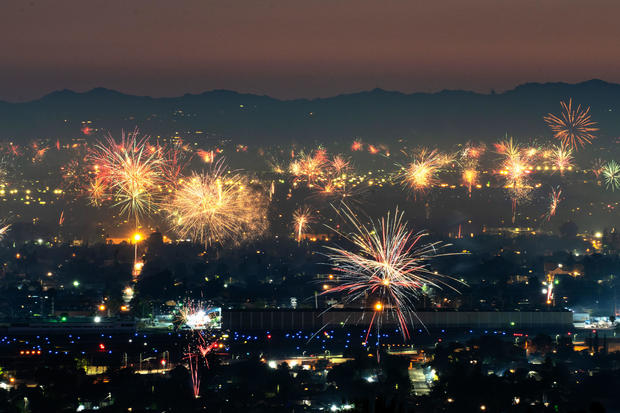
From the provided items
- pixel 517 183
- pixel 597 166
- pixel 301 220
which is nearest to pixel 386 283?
pixel 301 220

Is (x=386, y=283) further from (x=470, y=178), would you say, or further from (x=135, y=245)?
(x=470, y=178)

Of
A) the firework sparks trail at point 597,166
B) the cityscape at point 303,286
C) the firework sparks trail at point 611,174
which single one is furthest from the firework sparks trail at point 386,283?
the firework sparks trail at point 597,166

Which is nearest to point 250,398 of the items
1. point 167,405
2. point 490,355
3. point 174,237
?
point 167,405

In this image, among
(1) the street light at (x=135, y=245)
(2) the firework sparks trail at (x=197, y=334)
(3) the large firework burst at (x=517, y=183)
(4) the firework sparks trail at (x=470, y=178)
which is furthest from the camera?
(4) the firework sparks trail at (x=470, y=178)

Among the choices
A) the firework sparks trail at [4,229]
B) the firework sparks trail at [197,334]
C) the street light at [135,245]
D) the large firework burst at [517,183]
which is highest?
the large firework burst at [517,183]

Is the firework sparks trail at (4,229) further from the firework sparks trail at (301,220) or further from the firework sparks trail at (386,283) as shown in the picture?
the firework sparks trail at (386,283)

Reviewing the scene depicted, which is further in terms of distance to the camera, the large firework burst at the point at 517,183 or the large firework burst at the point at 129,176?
the large firework burst at the point at 517,183

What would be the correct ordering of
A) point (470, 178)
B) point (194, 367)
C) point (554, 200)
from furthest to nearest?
point (470, 178) < point (554, 200) < point (194, 367)

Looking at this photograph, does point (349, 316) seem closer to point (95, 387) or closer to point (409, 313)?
point (409, 313)
